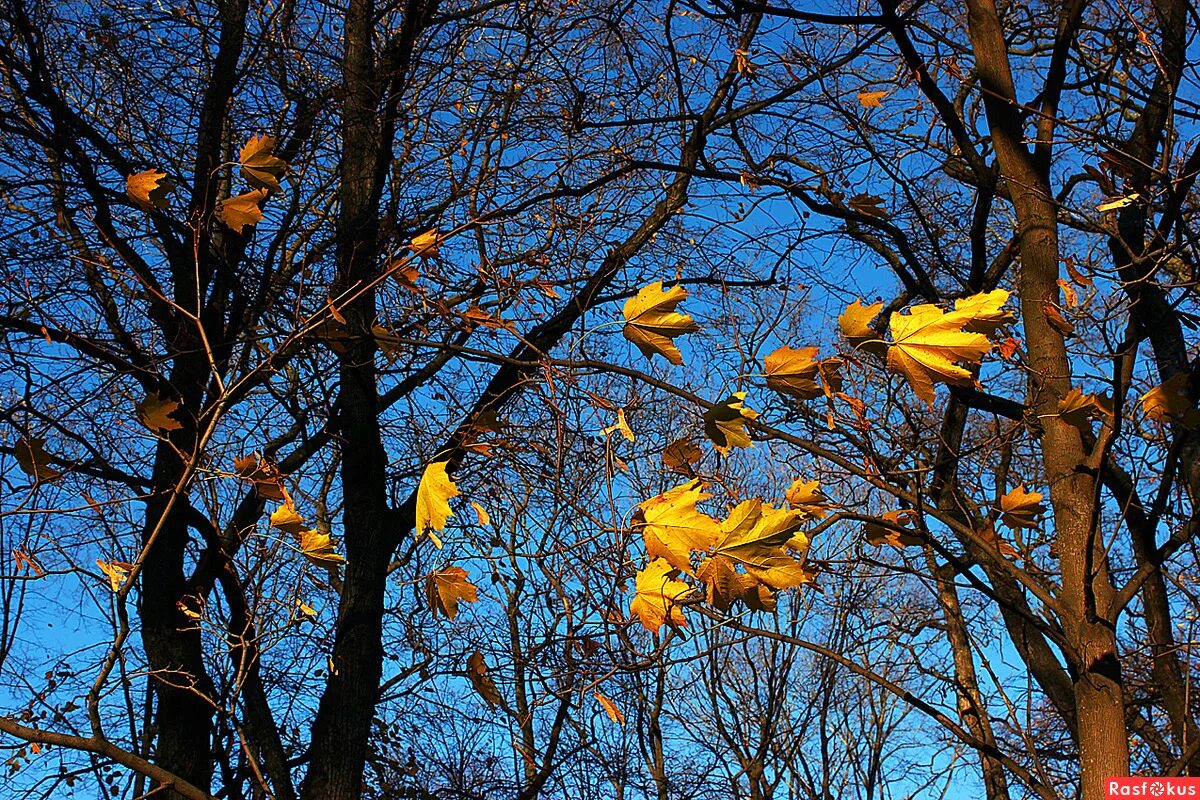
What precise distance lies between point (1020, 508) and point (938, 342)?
1.12m

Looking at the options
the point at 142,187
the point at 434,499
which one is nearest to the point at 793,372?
the point at 434,499

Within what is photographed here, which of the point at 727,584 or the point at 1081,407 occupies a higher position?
Answer: the point at 1081,407

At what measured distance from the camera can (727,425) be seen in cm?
148

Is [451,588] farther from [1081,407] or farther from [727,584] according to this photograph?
[1081,407]

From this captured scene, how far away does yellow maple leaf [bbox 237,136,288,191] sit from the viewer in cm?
196

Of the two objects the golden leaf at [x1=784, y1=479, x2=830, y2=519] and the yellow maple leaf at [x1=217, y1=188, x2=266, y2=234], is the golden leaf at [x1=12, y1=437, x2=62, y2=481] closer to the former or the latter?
the yellow maple leaf at [x1=217, y1=188, x2=266, y2=234]

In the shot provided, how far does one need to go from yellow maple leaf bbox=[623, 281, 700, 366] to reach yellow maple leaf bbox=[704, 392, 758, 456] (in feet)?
0.33

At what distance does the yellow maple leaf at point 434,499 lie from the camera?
1561 mm

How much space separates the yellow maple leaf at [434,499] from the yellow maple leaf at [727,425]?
411 millimetres

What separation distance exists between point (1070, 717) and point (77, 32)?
4.43 meters

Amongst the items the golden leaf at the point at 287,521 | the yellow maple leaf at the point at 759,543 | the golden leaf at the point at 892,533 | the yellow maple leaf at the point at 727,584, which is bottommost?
the yellow maple leaf at the point at 727,584

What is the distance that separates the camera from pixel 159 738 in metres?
3.76

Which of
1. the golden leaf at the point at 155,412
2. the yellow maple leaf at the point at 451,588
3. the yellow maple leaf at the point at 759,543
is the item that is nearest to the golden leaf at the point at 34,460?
the golden leaf at the point at 155,412

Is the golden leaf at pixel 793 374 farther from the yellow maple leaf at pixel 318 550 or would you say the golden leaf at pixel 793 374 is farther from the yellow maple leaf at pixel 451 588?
the yellow maple leaf at pixel 318 550
